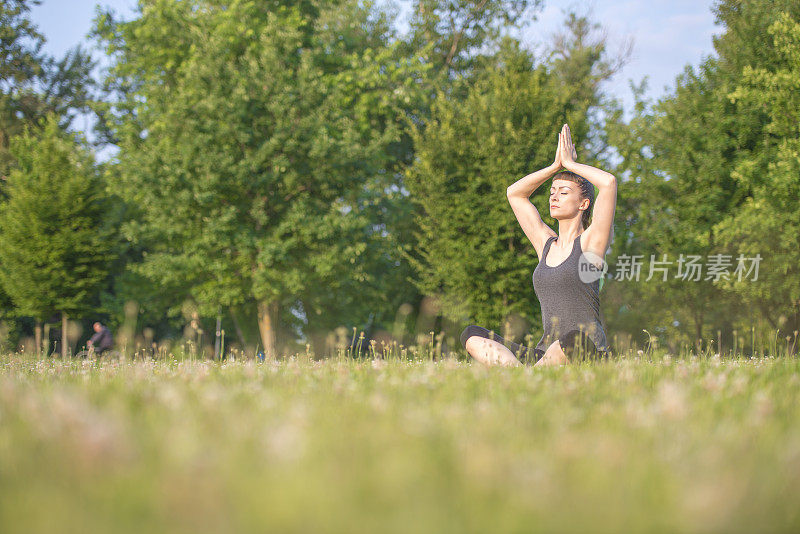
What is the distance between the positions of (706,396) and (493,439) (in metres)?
1.81

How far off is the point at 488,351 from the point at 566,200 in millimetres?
2023

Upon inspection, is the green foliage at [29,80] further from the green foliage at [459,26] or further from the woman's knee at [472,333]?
the woman's knee at [472,333]

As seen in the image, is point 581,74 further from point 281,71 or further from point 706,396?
point 706,396

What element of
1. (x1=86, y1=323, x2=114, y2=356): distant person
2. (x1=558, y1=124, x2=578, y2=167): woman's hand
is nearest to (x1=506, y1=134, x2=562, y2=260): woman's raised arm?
(x1=558, y1=124, x2=578, y2=167): woman's hand

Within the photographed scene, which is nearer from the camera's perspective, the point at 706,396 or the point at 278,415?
the point at 278,415

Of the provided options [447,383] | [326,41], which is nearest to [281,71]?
[326,41]

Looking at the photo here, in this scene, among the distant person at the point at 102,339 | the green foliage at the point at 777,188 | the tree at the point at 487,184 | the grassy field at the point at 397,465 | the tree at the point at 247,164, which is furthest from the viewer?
the tree at the point at 247,164

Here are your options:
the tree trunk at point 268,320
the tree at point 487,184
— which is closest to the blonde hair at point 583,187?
the tree at point 487,184

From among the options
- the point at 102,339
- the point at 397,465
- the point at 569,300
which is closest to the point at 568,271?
the point at 569,300

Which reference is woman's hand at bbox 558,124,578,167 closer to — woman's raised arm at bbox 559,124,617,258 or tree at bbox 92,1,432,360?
woman's raised arm at bbox 559,124,617,258

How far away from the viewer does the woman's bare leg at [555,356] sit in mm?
6734

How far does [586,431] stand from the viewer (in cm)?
288

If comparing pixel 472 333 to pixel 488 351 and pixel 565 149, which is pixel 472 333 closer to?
pixel 488 351

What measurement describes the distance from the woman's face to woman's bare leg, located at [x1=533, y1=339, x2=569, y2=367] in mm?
1546
